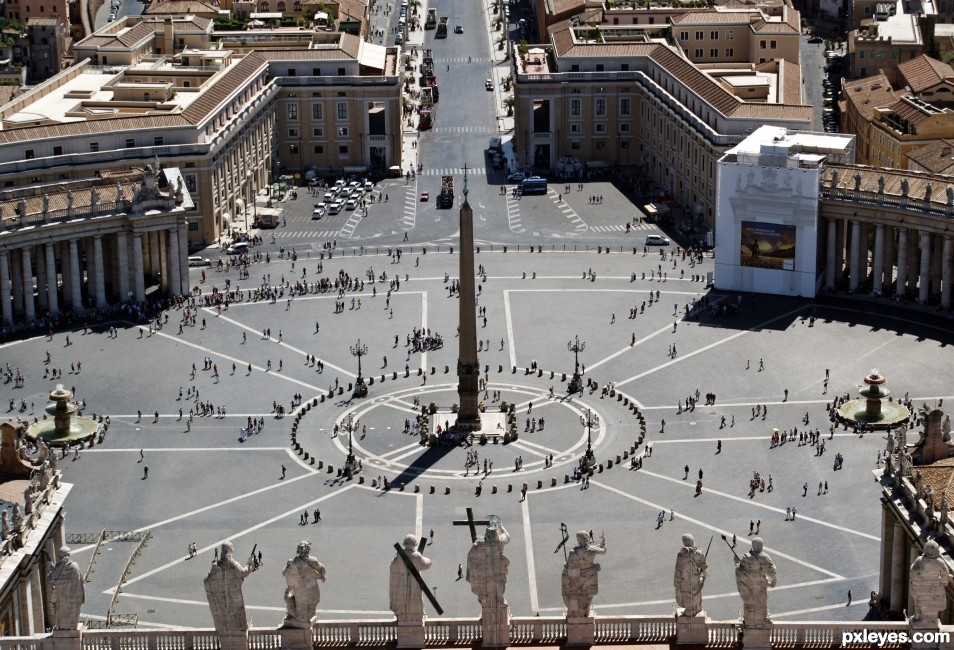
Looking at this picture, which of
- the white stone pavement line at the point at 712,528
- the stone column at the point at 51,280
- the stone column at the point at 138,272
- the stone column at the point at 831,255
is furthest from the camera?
the stone column at the point at 138,272

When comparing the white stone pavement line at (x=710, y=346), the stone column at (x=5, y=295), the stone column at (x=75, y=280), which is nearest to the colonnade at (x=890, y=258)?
the white stone pavement line at (x=710, y=346)

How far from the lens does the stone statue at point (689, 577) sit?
72250 mm

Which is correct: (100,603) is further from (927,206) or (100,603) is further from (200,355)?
(927,206)

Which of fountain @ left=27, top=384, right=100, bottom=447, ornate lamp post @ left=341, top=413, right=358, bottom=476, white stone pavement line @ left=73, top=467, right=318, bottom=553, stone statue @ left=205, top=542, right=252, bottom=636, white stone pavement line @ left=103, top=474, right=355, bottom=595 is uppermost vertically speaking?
stone statue @ left=205, top=542, right=252, bottom=636

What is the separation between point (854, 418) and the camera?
6019 inches

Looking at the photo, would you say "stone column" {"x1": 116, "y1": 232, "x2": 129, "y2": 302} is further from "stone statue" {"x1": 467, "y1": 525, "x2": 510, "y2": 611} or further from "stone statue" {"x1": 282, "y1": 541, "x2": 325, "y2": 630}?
"stone statue" {"x1": 467, "y1": 525, "x2": 510, "y2": 611}

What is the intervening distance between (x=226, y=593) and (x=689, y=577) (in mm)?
16157

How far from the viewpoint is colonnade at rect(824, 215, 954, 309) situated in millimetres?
180125

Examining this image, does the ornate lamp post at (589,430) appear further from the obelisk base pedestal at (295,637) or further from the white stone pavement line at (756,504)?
the obelisk base pedestal at (295,637)

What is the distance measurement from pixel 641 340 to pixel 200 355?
36.6 metres

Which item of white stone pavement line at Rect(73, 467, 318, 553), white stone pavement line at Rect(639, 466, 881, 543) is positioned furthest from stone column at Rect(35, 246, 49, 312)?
white stone pavement line at Rect(639, 466, 881, 543)

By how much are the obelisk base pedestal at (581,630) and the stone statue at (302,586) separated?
9013 millimetres

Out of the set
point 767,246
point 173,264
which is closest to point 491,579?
point 767,246

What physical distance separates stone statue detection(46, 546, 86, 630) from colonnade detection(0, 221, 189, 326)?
10973 cm
